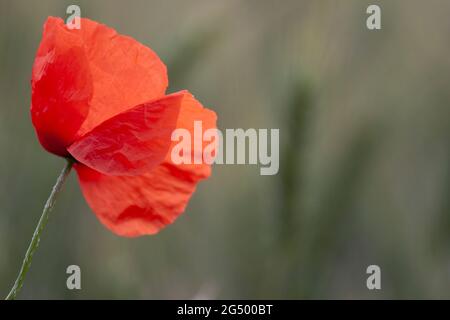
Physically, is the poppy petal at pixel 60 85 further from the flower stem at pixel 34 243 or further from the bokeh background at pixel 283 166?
the bokeh background at pixel 283 166

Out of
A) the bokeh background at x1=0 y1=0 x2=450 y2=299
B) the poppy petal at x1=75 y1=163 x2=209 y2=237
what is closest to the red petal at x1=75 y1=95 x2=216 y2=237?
the poppy petal at x1=75 y1=163 x2=209 y2=237

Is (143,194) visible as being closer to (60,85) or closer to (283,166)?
(60,85)

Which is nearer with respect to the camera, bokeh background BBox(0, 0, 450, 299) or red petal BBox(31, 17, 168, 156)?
red petal BBox(31, 17, 168, 156)

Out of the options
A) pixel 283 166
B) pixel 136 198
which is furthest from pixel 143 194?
pixel 283 166

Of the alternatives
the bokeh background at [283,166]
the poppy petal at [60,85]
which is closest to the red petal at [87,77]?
the poppy petal at [60,85]

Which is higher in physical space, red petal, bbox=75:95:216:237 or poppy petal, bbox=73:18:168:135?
poppy petal, bbox=73:18:168:135

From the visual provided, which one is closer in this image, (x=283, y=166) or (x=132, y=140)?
(x=132, y=140)

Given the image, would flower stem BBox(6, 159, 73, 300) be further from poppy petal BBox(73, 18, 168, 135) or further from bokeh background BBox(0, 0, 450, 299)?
Answer: bokeh background BBox(0, 0, 450, 299)
